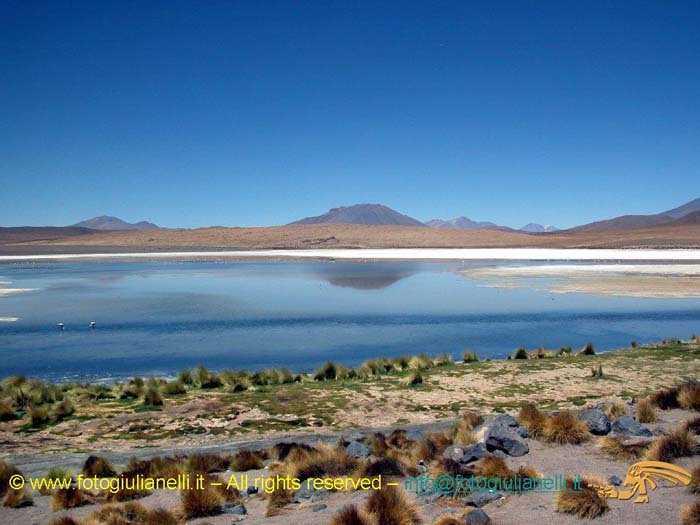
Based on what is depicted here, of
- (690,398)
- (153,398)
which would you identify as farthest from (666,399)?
(153,398)

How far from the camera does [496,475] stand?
5777mm

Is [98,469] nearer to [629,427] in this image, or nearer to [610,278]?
[629,427]

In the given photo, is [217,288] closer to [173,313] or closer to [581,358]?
[173,313]

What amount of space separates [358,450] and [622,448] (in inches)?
110

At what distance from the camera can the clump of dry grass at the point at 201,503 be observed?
5.50m

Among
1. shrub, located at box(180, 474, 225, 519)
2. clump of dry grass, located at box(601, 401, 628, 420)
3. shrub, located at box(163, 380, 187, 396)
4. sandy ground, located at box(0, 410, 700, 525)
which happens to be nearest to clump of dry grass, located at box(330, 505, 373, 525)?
sandy ground, located at box(0, 410, 700, 525)

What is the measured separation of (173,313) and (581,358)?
45.8 ft

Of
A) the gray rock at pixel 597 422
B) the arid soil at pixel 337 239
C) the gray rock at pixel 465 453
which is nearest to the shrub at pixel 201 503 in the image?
the gray rock at pixel 465 453

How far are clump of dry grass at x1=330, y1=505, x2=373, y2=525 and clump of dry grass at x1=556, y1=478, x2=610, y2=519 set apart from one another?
1.54 m

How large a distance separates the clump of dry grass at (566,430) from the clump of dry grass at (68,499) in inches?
195

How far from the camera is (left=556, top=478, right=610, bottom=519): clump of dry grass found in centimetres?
483

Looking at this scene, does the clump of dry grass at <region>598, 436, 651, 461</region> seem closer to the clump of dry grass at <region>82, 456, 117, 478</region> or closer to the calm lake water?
the clump of dry grass at <region>82, 456, 117, 478</region>

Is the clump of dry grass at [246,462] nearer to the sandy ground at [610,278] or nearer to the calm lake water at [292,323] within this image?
the calm lake water at [292,323]

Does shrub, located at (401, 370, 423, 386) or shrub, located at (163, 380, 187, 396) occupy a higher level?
shrub, located at (163, 380, 187, 396)
